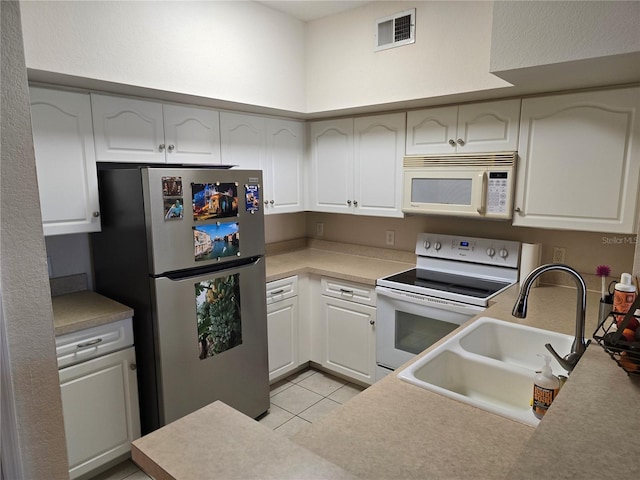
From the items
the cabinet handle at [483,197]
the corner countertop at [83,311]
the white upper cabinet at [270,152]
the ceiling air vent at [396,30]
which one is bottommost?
the corner countertop at [83,311]

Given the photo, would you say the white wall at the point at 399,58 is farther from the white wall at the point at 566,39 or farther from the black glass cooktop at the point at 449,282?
the black glass cooktop at the point at 449,282

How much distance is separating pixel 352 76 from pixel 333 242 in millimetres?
1388

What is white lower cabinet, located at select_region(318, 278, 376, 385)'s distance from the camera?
9.14ft

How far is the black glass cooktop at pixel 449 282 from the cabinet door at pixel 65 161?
69.7 inches

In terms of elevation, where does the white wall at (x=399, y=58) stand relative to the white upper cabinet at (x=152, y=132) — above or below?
above

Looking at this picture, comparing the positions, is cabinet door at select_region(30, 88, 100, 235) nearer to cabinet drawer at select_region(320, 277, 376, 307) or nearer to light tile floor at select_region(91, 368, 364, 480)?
light tile floor at select_region(91, 368, 364, 480)

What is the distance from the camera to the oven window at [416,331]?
2463 millimetres

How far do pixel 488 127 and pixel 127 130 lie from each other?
6.60 feet

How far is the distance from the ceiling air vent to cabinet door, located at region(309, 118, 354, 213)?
60 centimetres

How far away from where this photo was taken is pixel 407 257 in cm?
311

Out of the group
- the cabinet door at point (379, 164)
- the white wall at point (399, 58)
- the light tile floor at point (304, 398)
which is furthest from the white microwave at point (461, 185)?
the light tile floor at point (304, 398)

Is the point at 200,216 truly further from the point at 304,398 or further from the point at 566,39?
the point at 566,39

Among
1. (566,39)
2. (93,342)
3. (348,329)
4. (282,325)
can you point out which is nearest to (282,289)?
(282,325)

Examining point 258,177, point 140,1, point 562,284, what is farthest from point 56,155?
point 562,284
